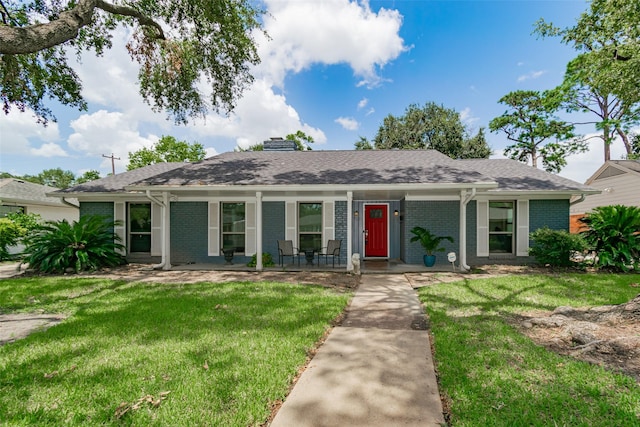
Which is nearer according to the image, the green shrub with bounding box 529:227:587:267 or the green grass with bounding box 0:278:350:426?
the green grass with bounding box 0:278:350:426

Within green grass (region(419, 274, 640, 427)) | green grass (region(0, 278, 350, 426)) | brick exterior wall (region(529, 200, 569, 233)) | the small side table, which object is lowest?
green grass (region(0, 278, 350, 426))

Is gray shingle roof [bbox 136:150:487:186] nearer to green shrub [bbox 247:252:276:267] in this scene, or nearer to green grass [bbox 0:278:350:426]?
green shrub [bbox 247:252:276:267]

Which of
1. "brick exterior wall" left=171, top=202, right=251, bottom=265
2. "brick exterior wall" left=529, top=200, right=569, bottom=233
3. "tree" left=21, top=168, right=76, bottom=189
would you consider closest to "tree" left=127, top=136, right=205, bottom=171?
"brick exterior wall" left=171, top=202, right=251, bottom=265

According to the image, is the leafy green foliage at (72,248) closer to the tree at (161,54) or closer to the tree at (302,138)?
the tree at (161,54)

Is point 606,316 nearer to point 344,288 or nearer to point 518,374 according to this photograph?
point 518,374

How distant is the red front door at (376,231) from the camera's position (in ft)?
37.9

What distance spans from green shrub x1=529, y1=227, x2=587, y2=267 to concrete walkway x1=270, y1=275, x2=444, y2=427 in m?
6.76

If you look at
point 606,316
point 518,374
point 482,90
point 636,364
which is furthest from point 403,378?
point 482,90

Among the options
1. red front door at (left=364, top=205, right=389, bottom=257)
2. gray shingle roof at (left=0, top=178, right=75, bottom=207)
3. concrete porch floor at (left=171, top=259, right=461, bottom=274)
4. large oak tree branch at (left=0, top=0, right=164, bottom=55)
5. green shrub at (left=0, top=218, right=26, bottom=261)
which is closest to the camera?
large oak tree branch at (left=0, top=0, right=164, bottom=55)

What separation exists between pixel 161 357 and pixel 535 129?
1132 inches

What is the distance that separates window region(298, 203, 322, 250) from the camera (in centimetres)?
1067

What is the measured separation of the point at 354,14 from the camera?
10.0 meters

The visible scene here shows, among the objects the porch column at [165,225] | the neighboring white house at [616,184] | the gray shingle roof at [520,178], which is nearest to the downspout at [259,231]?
the porch column at [165,225]

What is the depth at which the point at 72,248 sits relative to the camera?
906 centimetres
